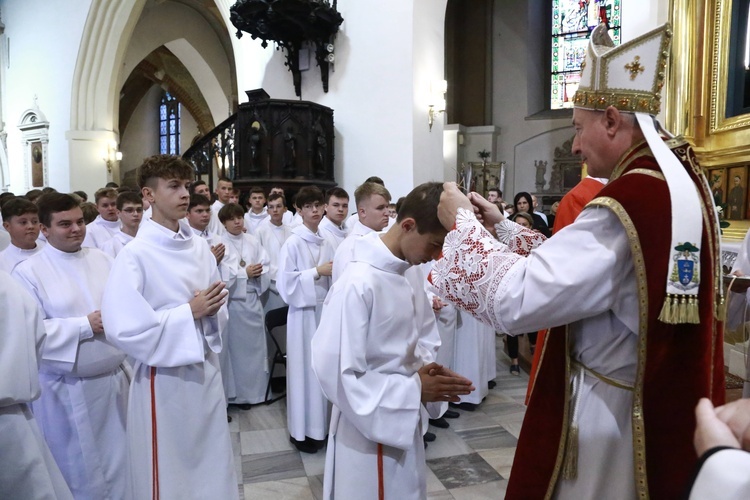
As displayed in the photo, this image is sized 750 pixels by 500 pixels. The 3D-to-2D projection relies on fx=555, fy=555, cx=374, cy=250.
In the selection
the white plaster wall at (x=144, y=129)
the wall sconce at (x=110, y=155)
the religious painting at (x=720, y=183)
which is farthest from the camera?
the white plaster wall at (x=144, y=129)

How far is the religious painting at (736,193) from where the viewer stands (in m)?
4.79

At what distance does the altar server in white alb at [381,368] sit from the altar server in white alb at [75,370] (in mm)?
1426

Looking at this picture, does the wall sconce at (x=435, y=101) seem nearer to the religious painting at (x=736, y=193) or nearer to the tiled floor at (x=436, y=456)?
the religious painting at (x=736, y=193)

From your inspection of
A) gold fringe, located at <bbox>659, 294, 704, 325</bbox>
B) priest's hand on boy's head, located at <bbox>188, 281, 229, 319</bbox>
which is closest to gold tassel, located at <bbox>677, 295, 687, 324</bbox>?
gold fringe, located at <bbox>659, 294, 704, 325</bbox>

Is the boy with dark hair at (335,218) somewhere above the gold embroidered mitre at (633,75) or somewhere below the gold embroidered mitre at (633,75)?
below

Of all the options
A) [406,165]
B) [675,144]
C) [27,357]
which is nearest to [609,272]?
[675,144]

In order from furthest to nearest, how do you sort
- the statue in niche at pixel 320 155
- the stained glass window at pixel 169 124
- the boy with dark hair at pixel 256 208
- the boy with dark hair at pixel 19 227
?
the stained glass window at pixel 169 124 → the statue in niche at pixel 320 155 → the boy with dark hair at pixel 256 208 → the boy with dark hair at pixel 19 227

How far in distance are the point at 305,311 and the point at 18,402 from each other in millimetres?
2530

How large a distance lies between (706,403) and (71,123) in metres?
15.5

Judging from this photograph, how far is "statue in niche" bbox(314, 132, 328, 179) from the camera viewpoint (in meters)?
8.27

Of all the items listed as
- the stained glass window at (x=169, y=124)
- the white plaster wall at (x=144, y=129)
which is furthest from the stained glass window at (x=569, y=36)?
the white plaster wall at (x=144, y=129)

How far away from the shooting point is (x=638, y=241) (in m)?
1.39

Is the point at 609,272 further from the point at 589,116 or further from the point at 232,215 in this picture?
the point at 232,215

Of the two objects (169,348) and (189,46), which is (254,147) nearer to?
(169,348)
